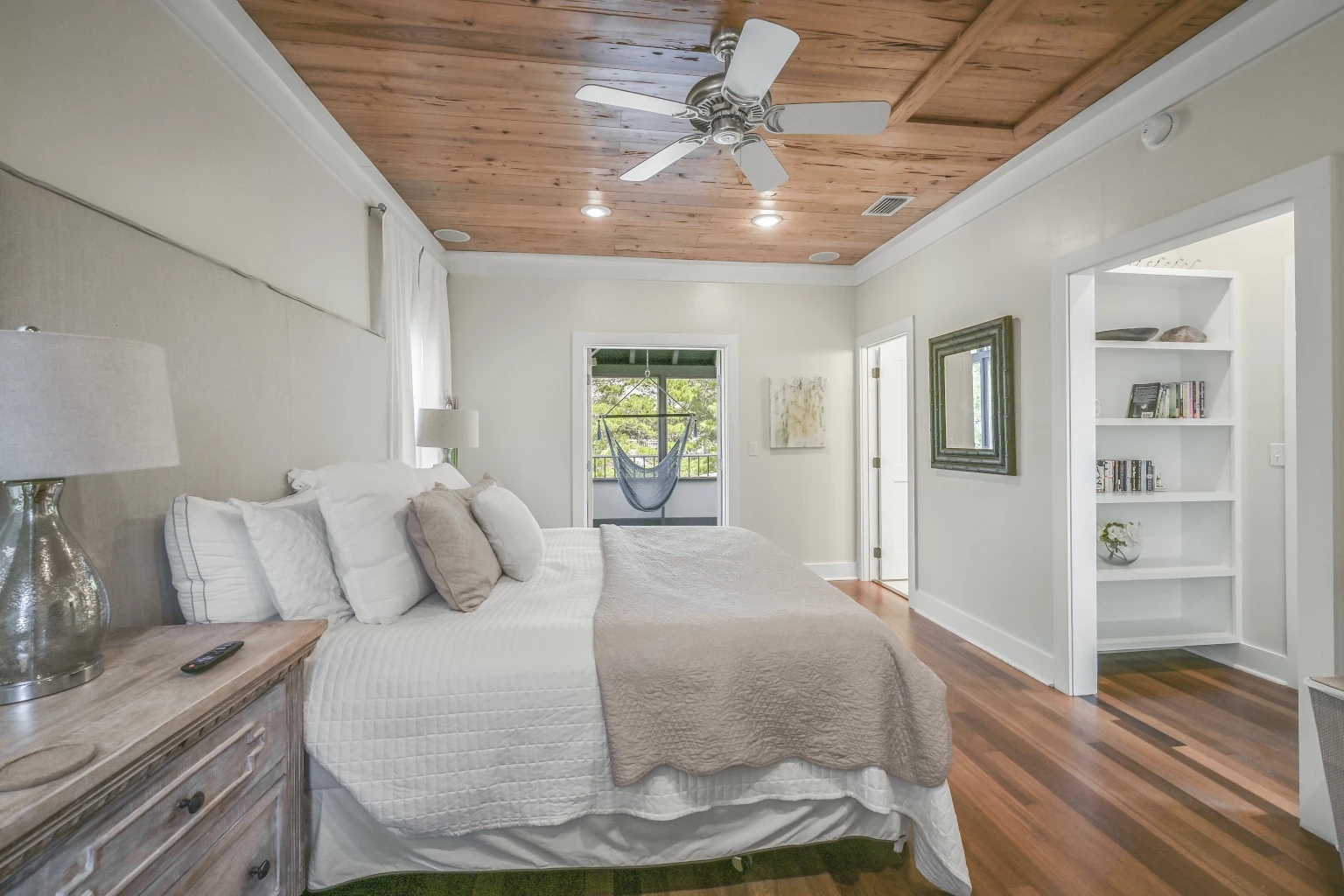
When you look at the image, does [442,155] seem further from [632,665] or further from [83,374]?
[632,665]

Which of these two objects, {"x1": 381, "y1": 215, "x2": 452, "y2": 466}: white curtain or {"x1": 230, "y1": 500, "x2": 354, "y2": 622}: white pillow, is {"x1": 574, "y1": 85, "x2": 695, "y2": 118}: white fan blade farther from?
{"x1": 381, "y1": 215, "x2": 452, "y2": 466}: white curtain

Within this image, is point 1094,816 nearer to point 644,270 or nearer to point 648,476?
point 644,270

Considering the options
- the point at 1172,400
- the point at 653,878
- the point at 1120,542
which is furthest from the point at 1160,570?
the point at 653,878

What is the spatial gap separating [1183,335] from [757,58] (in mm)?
2567

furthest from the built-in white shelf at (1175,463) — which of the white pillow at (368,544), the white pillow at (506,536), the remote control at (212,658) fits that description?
the remote control at (212,658)

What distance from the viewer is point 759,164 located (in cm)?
215

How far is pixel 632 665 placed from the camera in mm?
1395

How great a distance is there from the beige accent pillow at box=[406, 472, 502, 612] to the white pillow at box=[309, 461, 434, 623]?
0.17ft

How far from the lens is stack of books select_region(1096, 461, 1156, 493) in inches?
111

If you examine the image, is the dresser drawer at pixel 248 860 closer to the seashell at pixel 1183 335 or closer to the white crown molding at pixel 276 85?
the white crown molding at pixel 276 85

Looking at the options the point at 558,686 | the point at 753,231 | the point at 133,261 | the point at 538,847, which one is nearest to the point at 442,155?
the point at 133,261

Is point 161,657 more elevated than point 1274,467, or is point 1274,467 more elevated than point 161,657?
point 1274,467

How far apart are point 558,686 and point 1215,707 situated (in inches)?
107

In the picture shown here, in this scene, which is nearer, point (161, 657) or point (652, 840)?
point (161, 657)
